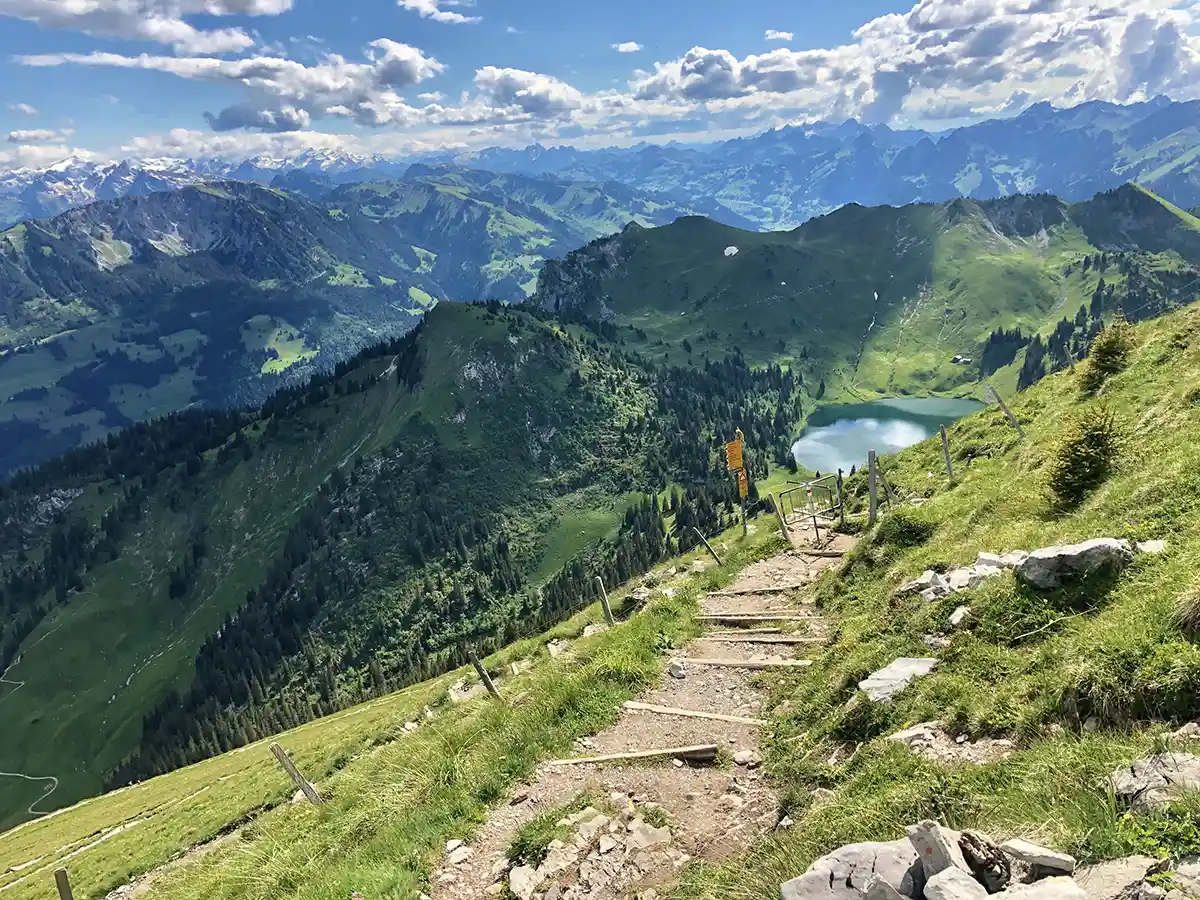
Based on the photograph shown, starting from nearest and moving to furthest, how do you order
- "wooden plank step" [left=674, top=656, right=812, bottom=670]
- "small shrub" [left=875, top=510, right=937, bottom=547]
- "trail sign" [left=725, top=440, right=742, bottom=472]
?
"wooden plank step" [left=674, top=656, right=812, bottom=670]
"small shrub" [left=875, top=510, right=937, bottom=547]
"trail sign" [left=725, top=440, right=742, bottom=472]

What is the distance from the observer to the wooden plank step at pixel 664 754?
14.4 metres

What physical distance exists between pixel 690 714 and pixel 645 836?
465cm

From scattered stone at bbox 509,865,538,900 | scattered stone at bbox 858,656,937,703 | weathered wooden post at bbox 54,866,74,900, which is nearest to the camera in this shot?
scattered stone at bbox 509,865,538,900

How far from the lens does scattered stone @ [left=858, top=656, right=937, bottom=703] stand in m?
13.3

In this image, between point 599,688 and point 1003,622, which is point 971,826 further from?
point 599,688

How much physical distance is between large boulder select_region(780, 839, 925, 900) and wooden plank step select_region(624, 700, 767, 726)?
8.13 m

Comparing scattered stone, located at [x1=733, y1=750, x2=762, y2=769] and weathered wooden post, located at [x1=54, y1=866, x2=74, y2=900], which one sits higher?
scattered stone, located at [x1=733, y1=750, x2=762, y2=769]

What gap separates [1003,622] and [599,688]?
10.1 meters

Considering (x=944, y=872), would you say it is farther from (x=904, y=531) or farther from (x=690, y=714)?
(x=904, y=531)

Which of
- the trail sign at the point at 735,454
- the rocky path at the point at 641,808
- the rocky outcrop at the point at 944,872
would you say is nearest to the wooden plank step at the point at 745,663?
the rocky path at the point at 641,808

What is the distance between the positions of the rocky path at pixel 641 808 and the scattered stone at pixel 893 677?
2.86 metres

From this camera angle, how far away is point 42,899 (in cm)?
4972

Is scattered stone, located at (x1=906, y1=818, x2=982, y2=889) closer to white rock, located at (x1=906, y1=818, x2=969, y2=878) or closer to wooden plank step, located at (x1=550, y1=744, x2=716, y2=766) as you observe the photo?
white rock, located at (x1=906, y1=818, x2=969, y2=878)

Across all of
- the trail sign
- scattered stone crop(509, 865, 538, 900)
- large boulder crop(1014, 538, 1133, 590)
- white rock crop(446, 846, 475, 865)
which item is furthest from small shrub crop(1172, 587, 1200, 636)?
the trail sign
